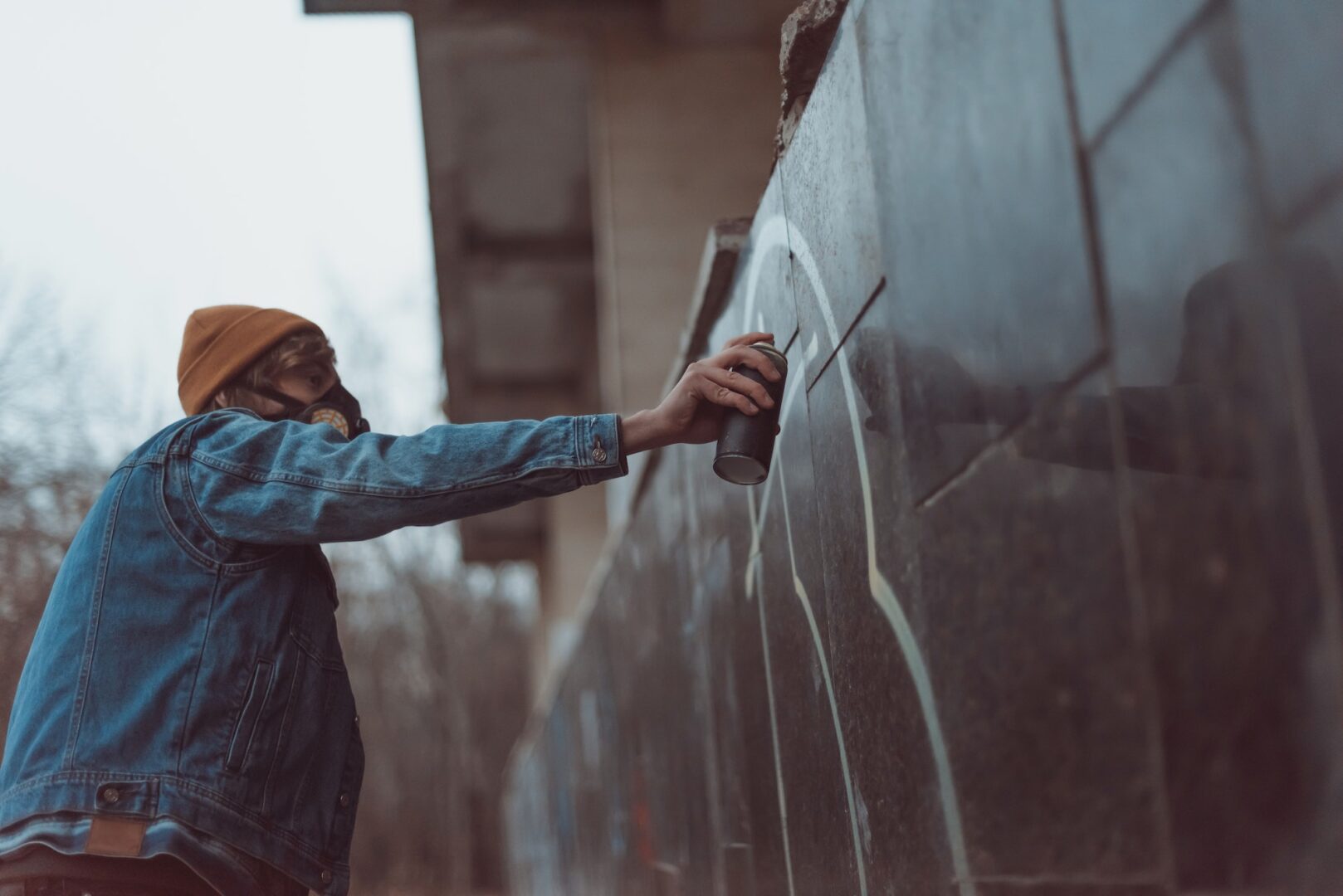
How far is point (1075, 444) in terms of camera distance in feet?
5.09

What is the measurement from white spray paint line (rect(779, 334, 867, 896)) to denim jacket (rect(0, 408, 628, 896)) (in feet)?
2.45

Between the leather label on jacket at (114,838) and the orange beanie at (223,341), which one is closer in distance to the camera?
the leather label on jacket at (114,838)

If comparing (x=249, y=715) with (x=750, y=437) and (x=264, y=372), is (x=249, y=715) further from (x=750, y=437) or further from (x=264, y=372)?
(x=750, y=437)

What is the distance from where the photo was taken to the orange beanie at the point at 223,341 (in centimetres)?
286

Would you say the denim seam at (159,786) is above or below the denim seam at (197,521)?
below

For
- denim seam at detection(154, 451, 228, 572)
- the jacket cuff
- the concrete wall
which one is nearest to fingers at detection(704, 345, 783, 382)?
the jacket cuff

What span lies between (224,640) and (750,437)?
1044 millimetres

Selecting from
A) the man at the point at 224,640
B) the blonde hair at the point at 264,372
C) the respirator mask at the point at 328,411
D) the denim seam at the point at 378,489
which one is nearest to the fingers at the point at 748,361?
the man at the point at 224,640

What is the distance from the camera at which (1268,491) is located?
122 cm

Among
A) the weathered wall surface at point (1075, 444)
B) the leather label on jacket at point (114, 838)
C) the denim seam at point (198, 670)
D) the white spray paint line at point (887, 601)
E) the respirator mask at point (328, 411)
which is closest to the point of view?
the weathered wall surface at point (1075, 444)

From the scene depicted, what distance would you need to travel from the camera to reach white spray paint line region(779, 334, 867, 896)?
2662mm

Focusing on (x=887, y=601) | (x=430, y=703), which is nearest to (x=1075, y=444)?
(x=887, y=601)

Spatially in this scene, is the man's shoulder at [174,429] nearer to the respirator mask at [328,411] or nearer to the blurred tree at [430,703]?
the respirator mask at [328,411]

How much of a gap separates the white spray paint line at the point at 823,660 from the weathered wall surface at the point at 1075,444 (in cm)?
2
